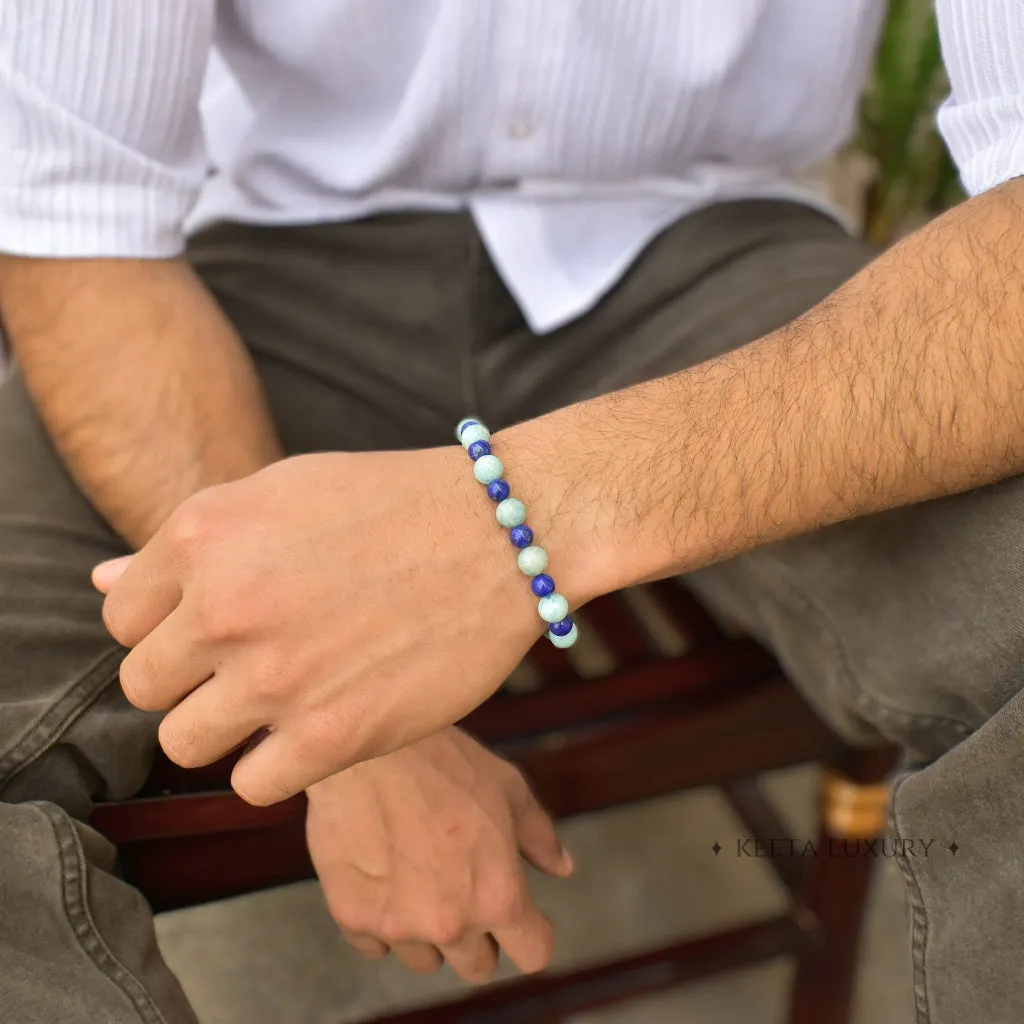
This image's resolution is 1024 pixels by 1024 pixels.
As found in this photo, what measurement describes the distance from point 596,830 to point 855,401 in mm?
877

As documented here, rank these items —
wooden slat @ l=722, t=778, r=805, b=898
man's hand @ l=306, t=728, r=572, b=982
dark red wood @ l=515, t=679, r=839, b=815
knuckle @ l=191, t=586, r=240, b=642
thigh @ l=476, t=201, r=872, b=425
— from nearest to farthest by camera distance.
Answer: knuckle @ l=191, t=586, r=240, b=642, man's hand @ l=306, t=728, r=572, b=982, dark red wood @ l=515, t=679, r=839, b=815, thigh @ l=476, t=201, r=872, b=425, wooden slat @ l=722, t=778, r=805, b=898

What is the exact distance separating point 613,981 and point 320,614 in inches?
→ 22.6

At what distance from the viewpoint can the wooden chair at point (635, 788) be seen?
641 mm

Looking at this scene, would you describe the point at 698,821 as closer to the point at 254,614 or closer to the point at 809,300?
the point at 809,300

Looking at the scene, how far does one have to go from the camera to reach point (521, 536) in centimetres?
53

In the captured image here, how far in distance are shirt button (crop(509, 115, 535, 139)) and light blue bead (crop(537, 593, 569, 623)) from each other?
0.41m

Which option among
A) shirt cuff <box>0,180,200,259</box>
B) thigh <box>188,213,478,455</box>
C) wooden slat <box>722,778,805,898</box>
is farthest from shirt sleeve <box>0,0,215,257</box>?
wooden slat <box>722,778,805,898</box>

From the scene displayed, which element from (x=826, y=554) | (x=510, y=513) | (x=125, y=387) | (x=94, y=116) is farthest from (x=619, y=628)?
(x=94, y=116)

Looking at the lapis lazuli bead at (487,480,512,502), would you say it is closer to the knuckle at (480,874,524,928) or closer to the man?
the man

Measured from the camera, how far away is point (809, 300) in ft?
2.49

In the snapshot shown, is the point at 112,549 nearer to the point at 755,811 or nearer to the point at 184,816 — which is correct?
the point at 184,816

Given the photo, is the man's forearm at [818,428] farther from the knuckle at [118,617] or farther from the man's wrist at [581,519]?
the knuckle at [118,617]

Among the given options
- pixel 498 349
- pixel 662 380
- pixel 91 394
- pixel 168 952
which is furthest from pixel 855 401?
pixel 168 952

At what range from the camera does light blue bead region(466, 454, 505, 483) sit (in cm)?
54
